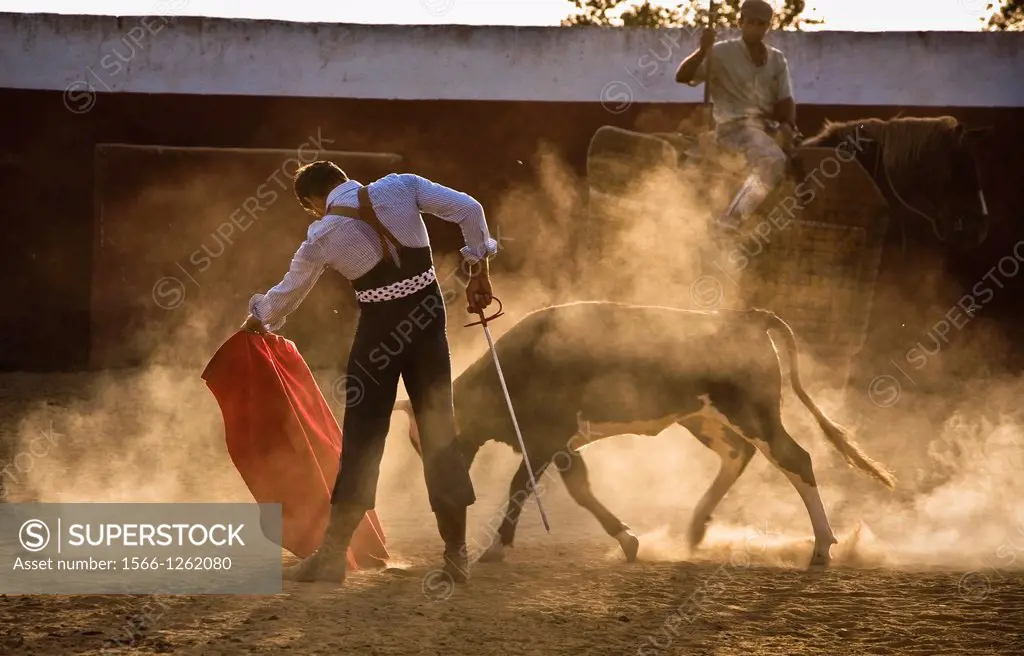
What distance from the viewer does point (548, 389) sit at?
6.56 m

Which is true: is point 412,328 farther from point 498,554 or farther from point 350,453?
point 498,554

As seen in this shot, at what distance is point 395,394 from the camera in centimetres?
550

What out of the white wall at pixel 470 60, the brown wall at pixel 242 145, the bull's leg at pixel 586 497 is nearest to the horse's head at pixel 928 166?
the brown wall at pixel 242 145

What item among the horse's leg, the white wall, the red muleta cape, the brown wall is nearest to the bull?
the horse's leg

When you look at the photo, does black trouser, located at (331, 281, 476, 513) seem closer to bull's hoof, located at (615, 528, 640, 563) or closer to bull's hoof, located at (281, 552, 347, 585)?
bull's hoof, located at (281, 552, 347, 585)

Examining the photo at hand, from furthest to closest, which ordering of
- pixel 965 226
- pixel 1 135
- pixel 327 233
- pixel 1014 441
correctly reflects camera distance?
pixel 1 135 → pixel 965 226 → pixel 1014 441 → pixel 327 233

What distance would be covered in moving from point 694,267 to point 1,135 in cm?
687

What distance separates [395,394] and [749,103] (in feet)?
18.2

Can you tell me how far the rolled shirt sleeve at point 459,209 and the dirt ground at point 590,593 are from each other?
1.31m

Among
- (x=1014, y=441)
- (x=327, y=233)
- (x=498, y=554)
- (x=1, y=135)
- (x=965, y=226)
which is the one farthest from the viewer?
(x=1, y=135)

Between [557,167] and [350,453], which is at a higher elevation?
[557,167]

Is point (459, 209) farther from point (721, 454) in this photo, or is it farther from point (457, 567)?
point (721, 454)

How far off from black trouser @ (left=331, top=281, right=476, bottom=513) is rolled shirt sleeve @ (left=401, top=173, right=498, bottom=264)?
0.22 m

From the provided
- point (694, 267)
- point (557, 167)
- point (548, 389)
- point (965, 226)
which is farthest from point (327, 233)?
point (557, 167)
